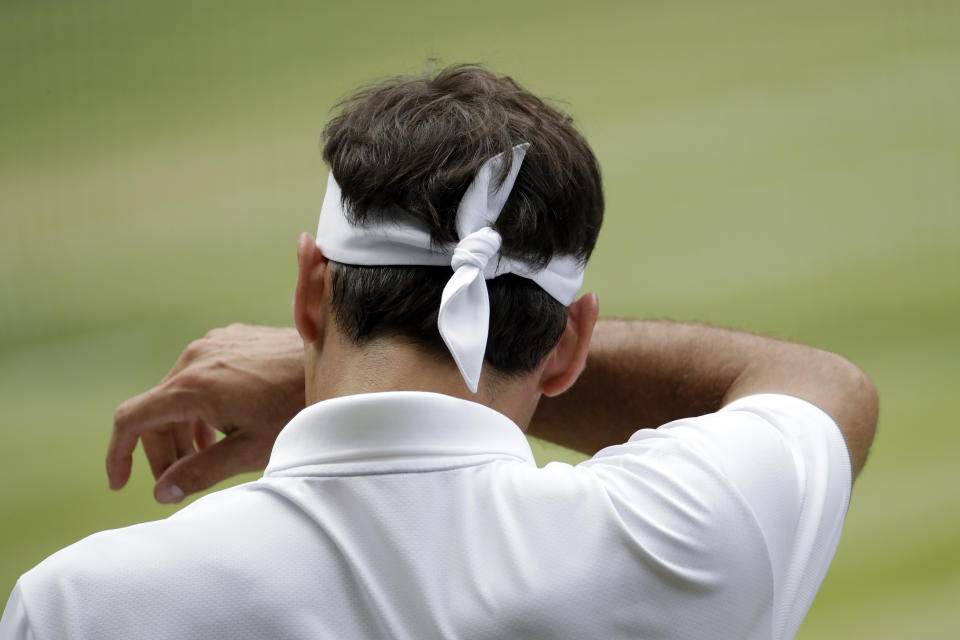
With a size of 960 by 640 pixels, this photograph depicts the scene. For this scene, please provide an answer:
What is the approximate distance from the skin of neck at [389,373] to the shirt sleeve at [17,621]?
0.82ft

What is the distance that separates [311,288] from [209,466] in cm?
43

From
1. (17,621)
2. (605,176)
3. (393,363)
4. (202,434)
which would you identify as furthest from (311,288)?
(605,176)

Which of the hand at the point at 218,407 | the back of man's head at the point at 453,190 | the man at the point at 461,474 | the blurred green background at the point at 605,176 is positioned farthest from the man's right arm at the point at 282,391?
the blurred green background at the point at 605,176

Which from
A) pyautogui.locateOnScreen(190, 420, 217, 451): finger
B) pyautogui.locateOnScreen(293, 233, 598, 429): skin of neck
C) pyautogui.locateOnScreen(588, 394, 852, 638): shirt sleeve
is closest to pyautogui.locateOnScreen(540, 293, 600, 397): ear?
pyautogui.locateOnScreen(293, 233, 598, 429): skin of neck

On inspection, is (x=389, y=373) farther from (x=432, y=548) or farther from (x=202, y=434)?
(x=202, y=434)

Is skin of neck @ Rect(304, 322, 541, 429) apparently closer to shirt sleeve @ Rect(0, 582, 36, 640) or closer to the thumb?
shirt sleeve @ Rect(0, 582, 36, 640)

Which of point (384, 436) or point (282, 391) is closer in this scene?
point (384, 436)

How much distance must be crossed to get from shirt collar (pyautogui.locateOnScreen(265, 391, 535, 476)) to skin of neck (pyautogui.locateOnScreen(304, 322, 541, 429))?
0.12 ft

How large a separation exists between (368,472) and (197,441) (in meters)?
0.60

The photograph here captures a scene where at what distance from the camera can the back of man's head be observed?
79 cm

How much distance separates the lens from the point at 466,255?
744 mm

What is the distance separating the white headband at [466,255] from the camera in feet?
2.38

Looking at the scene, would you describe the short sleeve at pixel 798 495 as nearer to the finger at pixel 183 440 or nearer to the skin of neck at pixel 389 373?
the skin of neck at pixel 389 373

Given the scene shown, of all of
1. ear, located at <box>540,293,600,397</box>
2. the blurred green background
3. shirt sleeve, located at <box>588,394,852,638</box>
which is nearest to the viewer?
shirt sleeve, located at <box>588,394,852,638</box>
